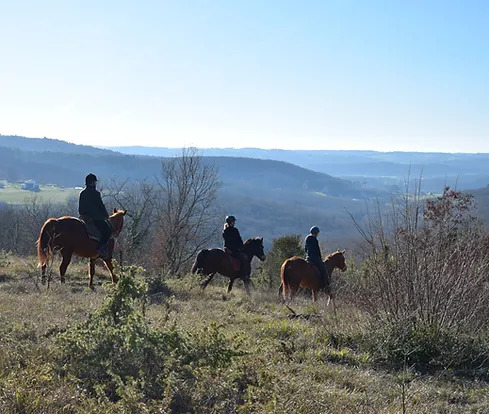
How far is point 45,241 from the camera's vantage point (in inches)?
410

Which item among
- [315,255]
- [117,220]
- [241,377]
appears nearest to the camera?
[241,377]

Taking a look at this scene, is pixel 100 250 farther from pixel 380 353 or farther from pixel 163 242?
pixel 163 242

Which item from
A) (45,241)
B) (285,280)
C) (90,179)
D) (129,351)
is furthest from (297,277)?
(129,351)

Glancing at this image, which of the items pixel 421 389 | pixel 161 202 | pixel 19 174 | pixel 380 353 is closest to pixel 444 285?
pixel 380 353

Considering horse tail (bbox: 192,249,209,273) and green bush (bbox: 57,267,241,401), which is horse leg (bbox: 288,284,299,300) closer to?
horse tail (bbox: 192,249,209,273)

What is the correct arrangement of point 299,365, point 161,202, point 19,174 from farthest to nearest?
point 19,174
point 161,202
point 299,365

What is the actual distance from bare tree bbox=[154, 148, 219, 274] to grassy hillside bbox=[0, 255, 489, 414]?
1800cm

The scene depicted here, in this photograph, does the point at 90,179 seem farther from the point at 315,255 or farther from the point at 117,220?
the point at 315,255

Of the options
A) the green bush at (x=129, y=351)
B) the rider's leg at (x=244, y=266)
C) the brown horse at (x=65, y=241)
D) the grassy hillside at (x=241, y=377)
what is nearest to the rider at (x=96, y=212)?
the brown horse at (x=65, y=241)

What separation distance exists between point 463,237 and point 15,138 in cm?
18430

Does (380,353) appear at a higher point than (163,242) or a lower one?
higher

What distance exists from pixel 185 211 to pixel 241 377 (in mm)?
25354

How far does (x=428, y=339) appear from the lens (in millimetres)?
6000

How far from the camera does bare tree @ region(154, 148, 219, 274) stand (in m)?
25.7
